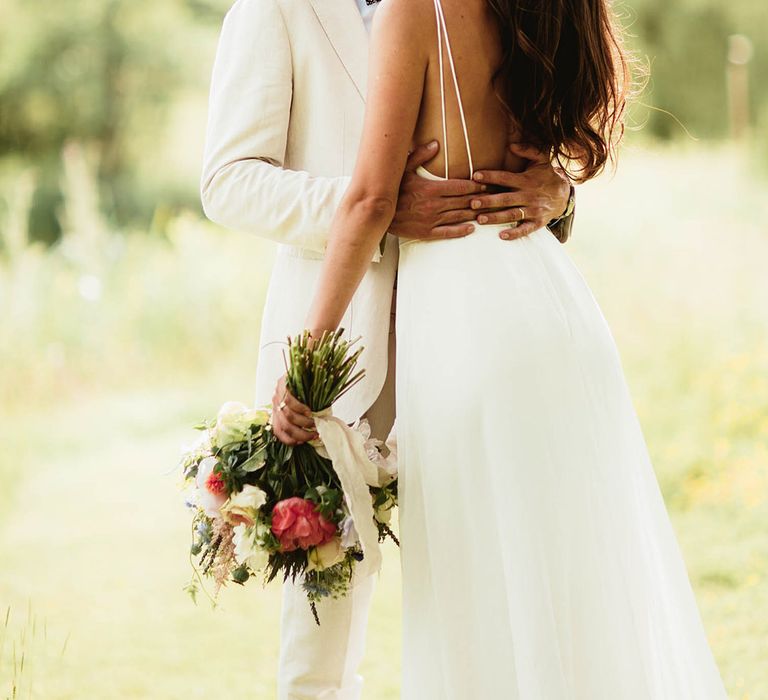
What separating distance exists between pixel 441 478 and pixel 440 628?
0.86ft

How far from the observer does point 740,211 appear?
756 cm

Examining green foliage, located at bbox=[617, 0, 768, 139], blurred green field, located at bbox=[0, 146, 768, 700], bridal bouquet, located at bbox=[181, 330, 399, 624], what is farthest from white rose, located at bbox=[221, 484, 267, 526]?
green foliage, located at bbox=[617, 0, 768, 139]

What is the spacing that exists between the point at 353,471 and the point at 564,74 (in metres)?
0.85

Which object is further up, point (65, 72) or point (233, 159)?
point (65, 72)

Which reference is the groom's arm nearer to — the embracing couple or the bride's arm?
the embracing couple

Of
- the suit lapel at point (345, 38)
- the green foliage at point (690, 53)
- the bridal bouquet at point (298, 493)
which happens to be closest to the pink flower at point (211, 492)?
the bridal bouquet at point (298, 493)

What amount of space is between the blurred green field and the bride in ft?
5.29

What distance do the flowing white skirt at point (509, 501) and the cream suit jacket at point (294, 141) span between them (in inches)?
5.5

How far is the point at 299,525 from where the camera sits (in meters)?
1.77

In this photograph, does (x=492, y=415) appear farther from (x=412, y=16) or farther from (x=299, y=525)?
(x=412, y=16)

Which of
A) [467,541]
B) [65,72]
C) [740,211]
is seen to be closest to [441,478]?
[467,541]

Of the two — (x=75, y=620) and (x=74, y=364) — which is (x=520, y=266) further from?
(x=74, y=364)

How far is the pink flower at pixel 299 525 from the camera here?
1.77 metres

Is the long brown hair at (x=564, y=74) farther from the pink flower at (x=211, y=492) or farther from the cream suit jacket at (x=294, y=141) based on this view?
the pink flower at (x=211, y=492)
